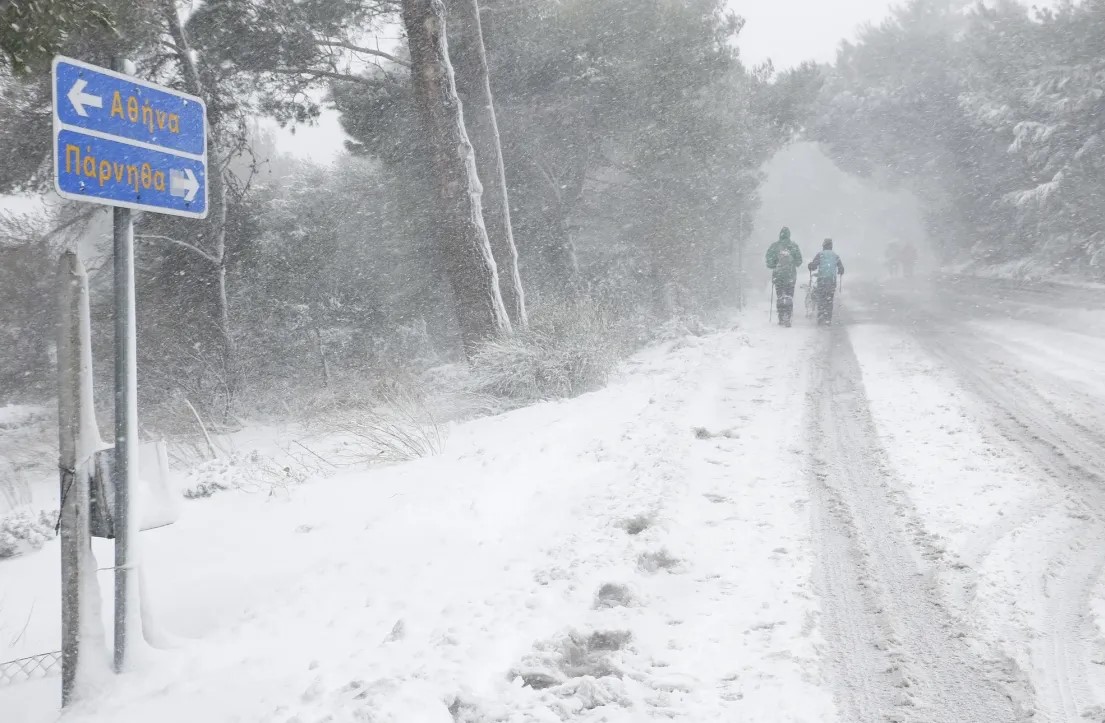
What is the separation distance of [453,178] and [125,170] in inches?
264

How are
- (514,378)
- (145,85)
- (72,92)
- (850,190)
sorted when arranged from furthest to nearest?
1. (850,190)
2. (514,378)
3. (145,85)
4. (72,92)

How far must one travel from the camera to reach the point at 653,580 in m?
3.14

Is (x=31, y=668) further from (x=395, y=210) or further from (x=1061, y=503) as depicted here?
(x=395, y=210)

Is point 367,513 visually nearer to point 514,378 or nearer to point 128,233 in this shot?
point 128,233

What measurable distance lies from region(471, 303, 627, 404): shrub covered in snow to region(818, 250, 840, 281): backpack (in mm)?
7008

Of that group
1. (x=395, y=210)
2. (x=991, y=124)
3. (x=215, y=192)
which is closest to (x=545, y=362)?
(x=215, y=192)

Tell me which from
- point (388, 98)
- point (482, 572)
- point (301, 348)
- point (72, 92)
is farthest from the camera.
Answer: point (301, 348)

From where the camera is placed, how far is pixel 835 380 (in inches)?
303

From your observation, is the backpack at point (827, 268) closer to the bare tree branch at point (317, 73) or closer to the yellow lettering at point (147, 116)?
the bare tree branch at point (317, 73)

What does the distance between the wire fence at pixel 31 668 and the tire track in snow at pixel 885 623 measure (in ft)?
10.4

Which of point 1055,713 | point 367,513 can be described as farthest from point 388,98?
point 1055,713

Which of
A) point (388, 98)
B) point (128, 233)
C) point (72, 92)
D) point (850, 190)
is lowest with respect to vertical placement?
point (128, 233)

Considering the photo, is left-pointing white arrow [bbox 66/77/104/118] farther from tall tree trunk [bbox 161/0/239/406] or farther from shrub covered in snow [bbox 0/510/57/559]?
tall tree trunk [bbox 161/0/239/406]

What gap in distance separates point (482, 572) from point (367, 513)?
1.16 meters
